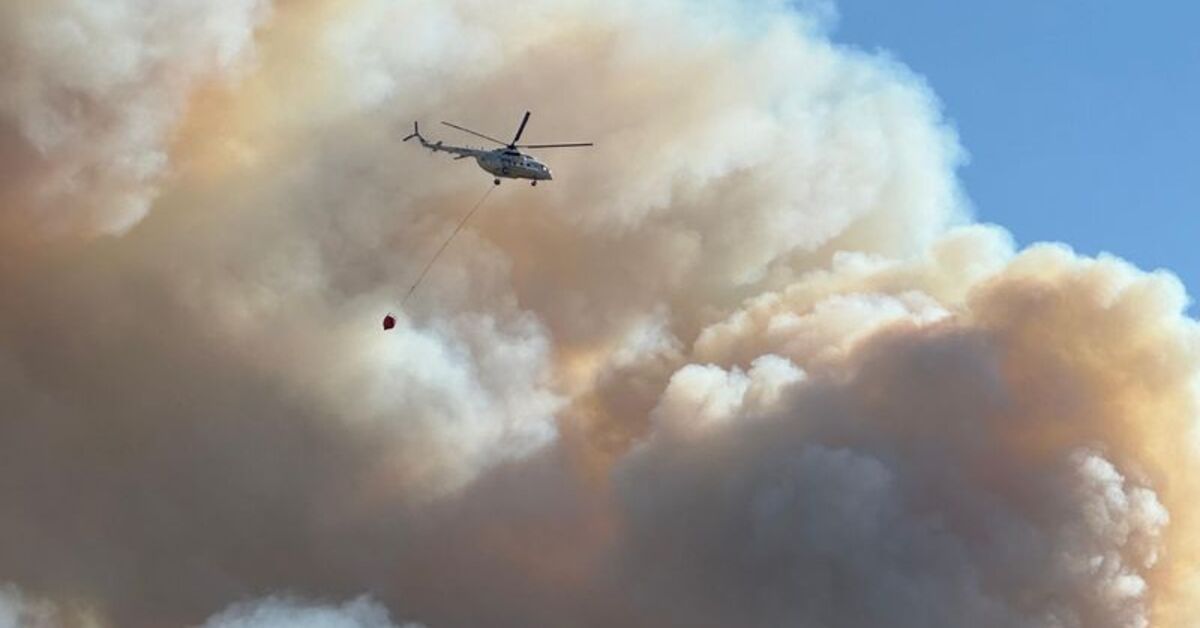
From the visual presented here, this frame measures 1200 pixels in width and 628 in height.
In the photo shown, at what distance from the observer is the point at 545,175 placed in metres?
74.6

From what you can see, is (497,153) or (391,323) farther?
(391,323)

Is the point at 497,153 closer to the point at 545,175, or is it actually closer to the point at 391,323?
the point at 545,175

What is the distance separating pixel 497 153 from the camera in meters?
73.0

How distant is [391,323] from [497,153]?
11734mm

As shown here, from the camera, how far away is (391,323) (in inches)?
3155

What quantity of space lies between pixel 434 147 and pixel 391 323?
1039 centimetres

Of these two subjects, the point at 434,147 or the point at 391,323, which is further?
the point at 391,323

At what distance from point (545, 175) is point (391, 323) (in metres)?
11.5

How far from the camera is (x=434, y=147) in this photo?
73875 mm

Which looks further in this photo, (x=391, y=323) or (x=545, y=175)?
(x=391, y=323)

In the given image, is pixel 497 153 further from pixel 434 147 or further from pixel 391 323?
pixel 391 323

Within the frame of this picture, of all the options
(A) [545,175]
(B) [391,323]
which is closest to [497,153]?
(A) [545,175]

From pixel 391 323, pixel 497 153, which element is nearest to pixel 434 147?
pixel 497 153
